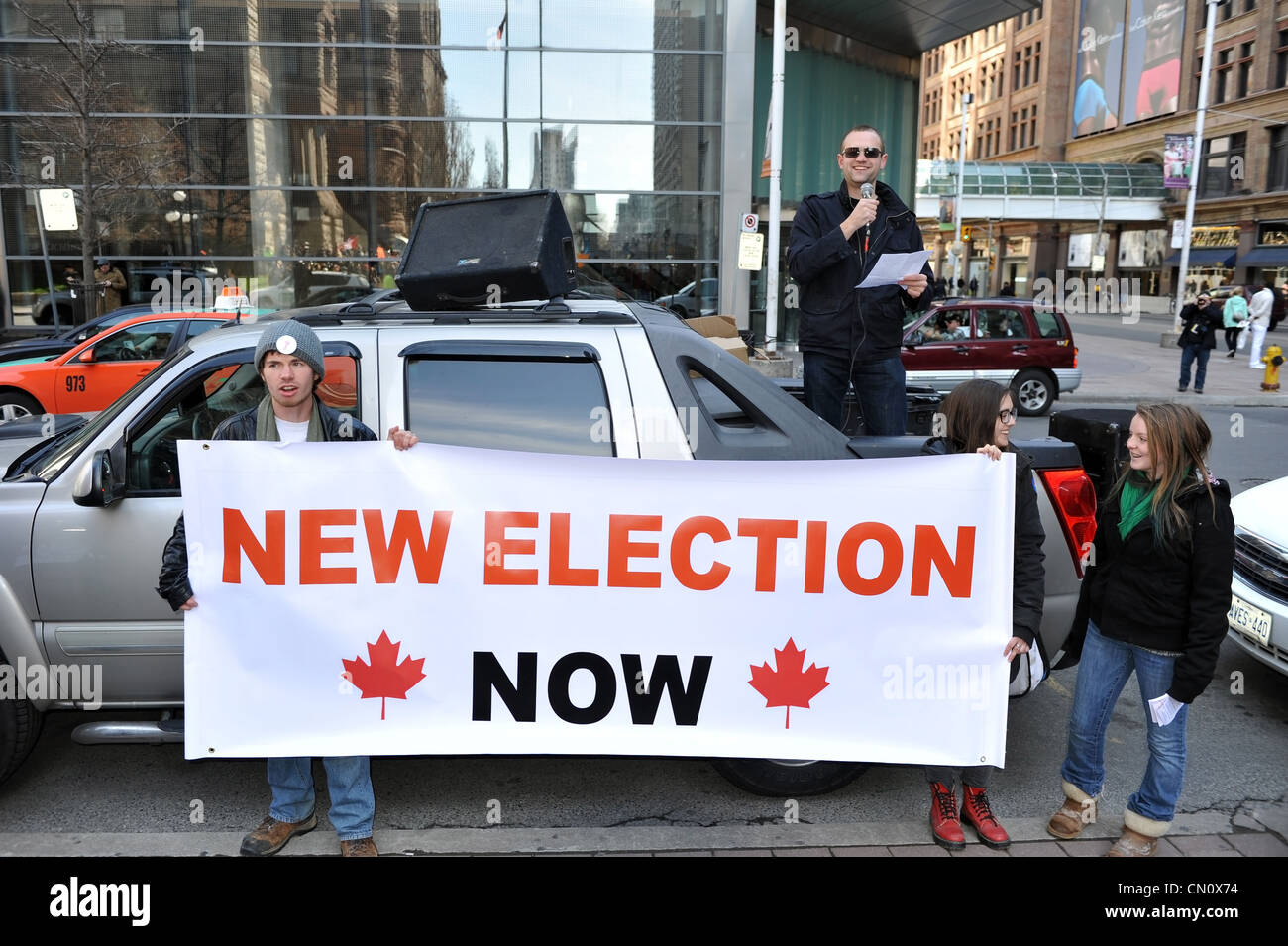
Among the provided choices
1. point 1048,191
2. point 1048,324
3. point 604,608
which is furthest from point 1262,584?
point 1048,191

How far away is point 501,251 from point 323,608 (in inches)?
79.6

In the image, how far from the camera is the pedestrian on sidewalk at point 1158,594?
10.9 feet

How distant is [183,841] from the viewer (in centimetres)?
373

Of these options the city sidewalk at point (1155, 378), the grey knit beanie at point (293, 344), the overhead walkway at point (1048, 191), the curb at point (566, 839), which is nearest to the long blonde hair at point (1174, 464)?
the curb at point (566, 839)

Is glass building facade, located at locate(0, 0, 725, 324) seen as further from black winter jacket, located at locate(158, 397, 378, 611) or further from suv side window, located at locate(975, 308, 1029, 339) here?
black winter jacket, located at locate(158, 397, 378, 611)

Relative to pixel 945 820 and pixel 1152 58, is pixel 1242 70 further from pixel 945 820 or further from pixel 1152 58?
pixel 945 820

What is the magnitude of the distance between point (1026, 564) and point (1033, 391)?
44.5ft

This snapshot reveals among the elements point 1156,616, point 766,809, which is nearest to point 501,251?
point 766,809

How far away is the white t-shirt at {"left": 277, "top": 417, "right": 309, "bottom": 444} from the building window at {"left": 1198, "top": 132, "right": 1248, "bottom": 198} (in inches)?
2333

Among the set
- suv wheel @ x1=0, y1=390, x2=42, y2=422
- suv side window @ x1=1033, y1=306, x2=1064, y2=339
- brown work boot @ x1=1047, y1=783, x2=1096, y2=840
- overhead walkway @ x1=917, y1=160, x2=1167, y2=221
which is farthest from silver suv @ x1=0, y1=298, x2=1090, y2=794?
overhead walkway @ x1=917, y1=160, x2=1167, y2=221

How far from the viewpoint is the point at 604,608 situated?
350 centimetres

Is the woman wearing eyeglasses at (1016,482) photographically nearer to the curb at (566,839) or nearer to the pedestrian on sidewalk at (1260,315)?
the curb at (566,839)

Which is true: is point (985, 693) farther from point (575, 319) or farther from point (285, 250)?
point (285, 250)

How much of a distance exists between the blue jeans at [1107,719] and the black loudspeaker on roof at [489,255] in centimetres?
278
